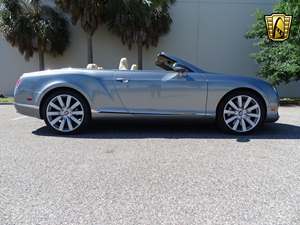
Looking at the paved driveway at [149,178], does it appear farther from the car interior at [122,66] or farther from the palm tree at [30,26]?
the palm tree at [30,26]

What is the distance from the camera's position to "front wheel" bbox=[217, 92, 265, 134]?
21.0 ft

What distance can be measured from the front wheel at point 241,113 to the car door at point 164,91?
393 mm

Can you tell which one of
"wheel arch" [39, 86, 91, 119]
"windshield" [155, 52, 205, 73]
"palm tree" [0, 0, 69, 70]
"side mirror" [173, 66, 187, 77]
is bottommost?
"wheel arch" [39, 86, 91, 119]

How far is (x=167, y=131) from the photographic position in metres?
6.80

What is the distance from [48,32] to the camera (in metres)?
14.3

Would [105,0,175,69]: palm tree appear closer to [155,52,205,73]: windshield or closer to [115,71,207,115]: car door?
[155,52,205,73]: windshield

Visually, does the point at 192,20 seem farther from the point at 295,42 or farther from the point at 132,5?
the point at 295,42

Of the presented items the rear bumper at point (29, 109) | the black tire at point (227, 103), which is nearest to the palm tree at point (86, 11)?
the rear bumper at point (29, 109)

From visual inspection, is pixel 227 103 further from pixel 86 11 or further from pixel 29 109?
pixel 86 11

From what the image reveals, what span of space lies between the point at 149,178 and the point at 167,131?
267 centimetres

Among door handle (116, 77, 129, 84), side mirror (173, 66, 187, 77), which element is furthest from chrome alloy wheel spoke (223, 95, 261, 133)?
door handle (116, 77, 129, 84)

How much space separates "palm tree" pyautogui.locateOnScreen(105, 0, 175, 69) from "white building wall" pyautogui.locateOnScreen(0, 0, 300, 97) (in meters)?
0.97

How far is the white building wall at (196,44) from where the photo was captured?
1588 cm

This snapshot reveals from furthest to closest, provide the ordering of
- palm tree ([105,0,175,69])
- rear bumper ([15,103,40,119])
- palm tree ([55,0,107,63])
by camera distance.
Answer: palm tree ([105,0,175,69]) < palm tree ([55,0,107,63]) < rear bumper ([15,103,40,119])
